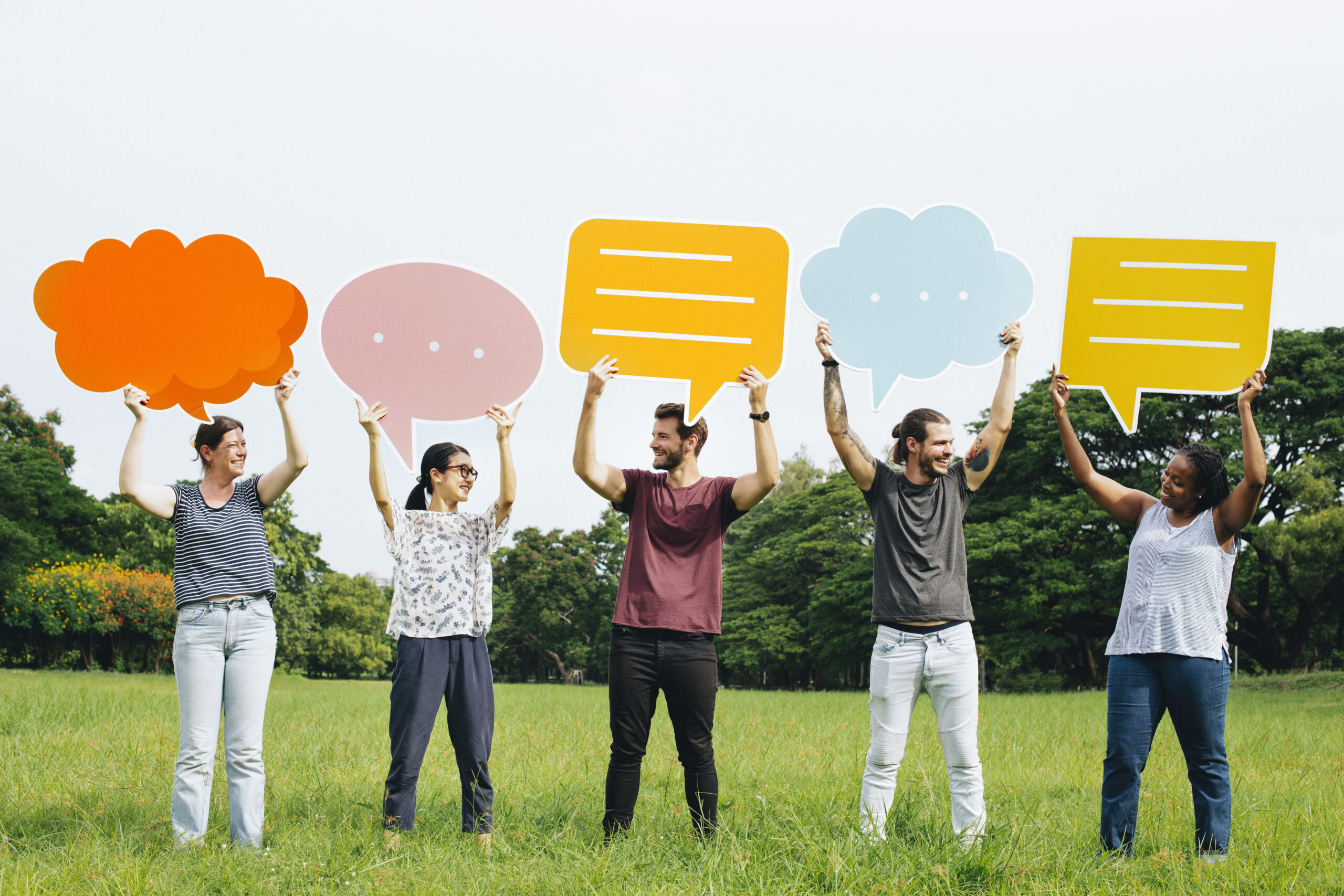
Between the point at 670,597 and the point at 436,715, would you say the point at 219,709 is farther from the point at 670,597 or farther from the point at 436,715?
the point at 670,597

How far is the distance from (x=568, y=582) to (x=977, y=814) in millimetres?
41843

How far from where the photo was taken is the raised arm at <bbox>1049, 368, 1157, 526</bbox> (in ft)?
13.4

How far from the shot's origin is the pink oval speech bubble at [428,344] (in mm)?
4293

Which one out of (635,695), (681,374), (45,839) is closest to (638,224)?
(681,374)

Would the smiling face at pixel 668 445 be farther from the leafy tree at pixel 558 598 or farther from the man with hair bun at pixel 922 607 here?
the leafy tree at pixel 558 598

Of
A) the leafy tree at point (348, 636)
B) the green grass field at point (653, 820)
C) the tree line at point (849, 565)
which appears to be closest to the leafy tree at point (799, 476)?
the tree line at point (849, 565)

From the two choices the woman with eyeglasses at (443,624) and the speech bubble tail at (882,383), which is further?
the speech bubble tail at (882,383)

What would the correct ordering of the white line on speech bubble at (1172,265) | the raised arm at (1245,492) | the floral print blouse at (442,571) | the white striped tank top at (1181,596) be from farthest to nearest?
1. the white line on speech bubble at (1172,265)
2. the floral print blouse at (442,571)
3. the white striped tank top at (1181,596)
4. the raised arm at (1245,492)

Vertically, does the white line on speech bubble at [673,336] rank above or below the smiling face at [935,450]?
above

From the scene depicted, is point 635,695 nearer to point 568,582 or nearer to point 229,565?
point 229,565

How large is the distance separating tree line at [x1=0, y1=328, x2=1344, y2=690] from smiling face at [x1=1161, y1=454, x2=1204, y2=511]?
1540cm

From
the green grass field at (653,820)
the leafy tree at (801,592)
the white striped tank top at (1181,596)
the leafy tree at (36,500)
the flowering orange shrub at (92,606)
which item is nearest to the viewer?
the green grass field at (653,820)

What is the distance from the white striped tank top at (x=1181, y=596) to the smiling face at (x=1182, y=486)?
74 mm

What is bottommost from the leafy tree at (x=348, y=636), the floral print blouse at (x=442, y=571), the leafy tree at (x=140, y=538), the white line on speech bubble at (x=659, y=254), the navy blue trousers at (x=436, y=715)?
the leafy tree at (x=348, y=636)
